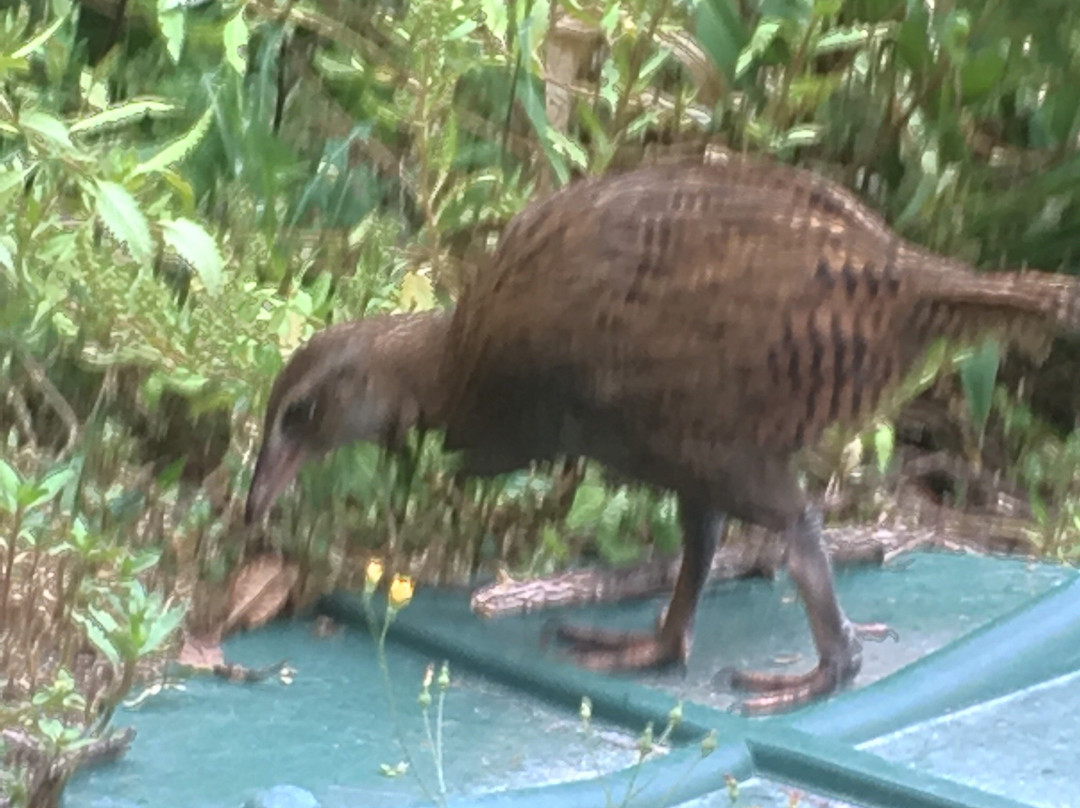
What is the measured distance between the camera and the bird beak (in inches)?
81.3

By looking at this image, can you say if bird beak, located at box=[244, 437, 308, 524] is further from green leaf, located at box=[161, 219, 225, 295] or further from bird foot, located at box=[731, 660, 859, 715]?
bird foot, located at box=[731, 660, 859, 715]

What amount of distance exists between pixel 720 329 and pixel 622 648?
0.46 m

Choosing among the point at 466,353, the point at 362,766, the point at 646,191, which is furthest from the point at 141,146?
the point at 362,766

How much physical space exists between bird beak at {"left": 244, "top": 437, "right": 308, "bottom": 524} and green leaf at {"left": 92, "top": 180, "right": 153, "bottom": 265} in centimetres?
38

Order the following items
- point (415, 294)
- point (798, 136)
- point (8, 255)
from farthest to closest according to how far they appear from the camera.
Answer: point (798, 136)
point (415, 294)
point (8, 255)

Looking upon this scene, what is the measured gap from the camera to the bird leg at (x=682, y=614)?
1.94 m

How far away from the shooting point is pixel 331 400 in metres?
2.06

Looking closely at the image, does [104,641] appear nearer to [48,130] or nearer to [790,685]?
[48,130]

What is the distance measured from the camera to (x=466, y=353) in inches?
75.7

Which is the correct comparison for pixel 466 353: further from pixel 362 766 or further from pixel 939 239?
pixel 939 239

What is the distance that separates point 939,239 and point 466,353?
1.16 meters

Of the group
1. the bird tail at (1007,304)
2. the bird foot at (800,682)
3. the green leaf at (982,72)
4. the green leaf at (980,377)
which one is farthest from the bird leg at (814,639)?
the green leaf at (982,72)

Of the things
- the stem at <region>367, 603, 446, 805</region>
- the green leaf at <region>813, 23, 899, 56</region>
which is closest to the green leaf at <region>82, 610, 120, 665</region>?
the stem at <region>367, 603, 446, 805</region>

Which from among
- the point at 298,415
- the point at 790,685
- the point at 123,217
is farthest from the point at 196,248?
the point at 790,685
